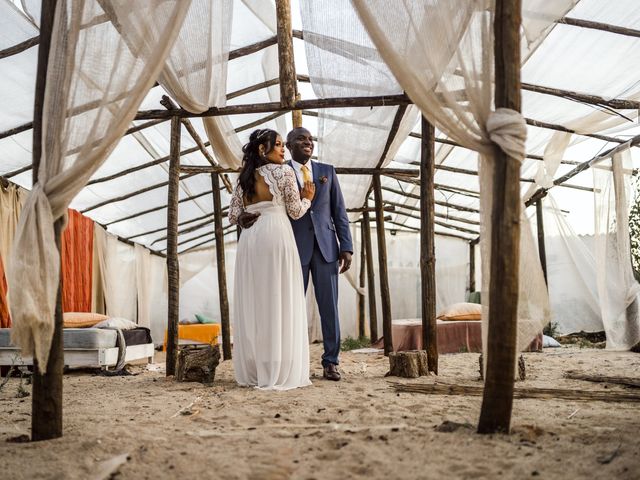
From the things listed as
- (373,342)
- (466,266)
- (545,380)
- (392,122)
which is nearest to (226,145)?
(392,122)

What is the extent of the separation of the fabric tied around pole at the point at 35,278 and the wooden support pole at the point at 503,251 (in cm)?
188

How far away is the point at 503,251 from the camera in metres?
2.45

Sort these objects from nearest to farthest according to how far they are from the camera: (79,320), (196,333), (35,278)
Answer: (35,278)
(79,320)
(196,333)

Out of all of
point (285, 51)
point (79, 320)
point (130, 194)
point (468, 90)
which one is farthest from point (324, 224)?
point (130, 194)

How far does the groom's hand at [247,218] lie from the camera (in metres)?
4.38

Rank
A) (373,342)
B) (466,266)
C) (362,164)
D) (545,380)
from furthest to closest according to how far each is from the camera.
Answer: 1. (466,266)
2. (373,342)
3. (362,164)
4. (545,380)

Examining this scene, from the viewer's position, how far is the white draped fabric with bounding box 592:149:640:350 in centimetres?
746

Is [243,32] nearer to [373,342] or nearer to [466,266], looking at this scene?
[373,342]

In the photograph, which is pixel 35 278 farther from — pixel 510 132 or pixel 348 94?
pixel 348 94

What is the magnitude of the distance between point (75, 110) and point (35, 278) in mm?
805

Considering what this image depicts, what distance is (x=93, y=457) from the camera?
2.22 metres

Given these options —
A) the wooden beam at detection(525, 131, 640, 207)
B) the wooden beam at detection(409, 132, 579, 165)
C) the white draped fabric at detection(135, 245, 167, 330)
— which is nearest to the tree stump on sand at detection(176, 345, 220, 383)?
the wooden beam at detection(409, 132, 579, 165)

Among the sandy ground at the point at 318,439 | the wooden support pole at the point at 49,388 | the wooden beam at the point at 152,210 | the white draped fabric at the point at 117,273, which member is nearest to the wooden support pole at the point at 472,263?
the wooden beam at the point at 152,210

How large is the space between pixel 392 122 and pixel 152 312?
1009cm
